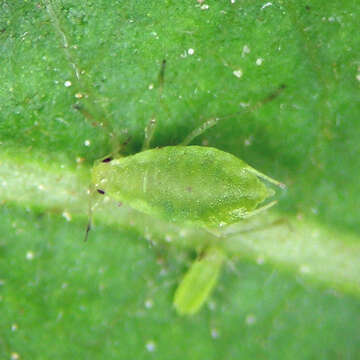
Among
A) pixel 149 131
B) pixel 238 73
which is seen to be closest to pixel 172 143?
pixel 149 131

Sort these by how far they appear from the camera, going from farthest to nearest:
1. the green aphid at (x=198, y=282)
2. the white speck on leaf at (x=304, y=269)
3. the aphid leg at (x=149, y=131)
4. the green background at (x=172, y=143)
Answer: the white speck on leaf at (x=304, y=269) < the green aphid at (x=198, y=282) < the aphid leg at (x=149, y=131) < the green background at (x=172, y=143)

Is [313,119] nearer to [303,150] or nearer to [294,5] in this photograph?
A: [303,150]

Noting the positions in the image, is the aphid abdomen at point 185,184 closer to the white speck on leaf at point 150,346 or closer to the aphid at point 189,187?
the aphid at point 189,187

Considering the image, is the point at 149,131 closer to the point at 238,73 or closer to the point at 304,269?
the point at 238,73

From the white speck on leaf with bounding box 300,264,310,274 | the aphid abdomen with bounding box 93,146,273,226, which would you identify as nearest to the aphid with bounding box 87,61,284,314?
the aphid abdomen with bounding box 93,146,273,226

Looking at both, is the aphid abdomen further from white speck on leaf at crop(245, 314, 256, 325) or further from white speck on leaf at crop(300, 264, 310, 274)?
white speck on leaf at crop(245, 314, 256, 325)

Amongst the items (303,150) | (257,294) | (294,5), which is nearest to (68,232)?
(257,294)

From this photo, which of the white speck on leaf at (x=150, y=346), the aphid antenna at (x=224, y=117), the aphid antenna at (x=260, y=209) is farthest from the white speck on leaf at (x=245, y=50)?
the white speck on leaf at (x=150, y=346)
